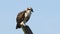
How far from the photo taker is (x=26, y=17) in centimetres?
546

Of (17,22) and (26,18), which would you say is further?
Result: (26,18)

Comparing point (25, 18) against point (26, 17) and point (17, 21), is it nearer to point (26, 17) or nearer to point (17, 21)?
point (26, 17)

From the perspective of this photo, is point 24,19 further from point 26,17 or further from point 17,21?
point 17,21

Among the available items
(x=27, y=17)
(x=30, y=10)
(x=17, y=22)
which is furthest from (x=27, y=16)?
(x=17, y=22)

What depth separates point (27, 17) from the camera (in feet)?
17.6

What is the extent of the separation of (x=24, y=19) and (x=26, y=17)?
0.45 feet

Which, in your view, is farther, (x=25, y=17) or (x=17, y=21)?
(x=25, y=17)

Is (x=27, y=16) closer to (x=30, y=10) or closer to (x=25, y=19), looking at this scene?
(x=25, y=19)

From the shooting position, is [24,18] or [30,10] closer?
[30,10]

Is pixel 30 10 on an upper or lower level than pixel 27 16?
upper

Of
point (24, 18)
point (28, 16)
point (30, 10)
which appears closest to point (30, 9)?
point (30, 10)

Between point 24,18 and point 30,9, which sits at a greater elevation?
point 30,9

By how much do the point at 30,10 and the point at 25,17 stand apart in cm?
78

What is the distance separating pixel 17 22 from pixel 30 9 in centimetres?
79
